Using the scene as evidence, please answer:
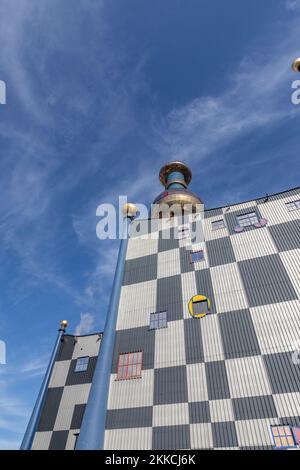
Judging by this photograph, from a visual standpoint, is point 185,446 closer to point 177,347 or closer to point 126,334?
point 177,347

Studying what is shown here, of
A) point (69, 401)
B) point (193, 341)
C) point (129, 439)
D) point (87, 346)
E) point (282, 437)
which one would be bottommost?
point (282, 437)

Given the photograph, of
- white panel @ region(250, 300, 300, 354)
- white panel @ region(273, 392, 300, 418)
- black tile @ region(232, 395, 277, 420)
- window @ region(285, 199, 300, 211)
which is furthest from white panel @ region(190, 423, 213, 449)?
window @ region(285, 199, 300, 211)

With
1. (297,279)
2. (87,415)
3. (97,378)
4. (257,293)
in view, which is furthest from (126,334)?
(297,279)

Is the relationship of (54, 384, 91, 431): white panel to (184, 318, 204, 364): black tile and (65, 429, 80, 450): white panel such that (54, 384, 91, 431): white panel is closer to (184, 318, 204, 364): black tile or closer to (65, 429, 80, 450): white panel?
(65, 429, 80, 450): white panel

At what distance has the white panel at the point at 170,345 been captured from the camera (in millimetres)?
16094

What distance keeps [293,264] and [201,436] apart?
10.7 meters

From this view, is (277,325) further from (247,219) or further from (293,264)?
(247,219)

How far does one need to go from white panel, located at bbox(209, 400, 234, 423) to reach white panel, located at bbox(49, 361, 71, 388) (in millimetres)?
15542

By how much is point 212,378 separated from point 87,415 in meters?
6.97

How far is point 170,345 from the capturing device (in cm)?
1678

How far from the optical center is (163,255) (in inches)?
869

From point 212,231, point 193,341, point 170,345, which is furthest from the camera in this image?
point 212,231

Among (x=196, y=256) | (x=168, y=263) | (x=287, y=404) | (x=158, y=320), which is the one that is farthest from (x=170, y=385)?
(x=196, y=256)
